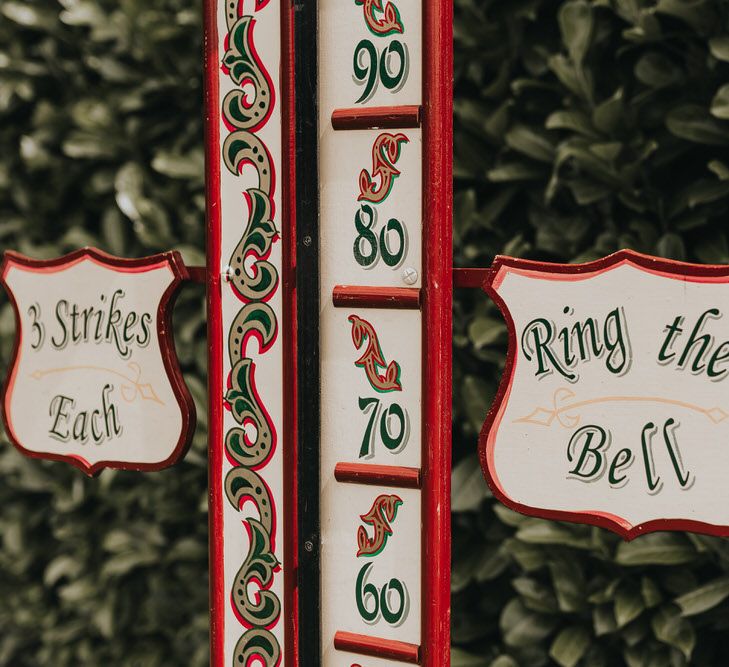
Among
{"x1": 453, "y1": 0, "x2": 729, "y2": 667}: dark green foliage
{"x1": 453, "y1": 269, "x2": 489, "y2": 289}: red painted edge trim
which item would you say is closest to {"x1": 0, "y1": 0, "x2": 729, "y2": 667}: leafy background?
{"x1": 453, "y1": 0, "x2": 729, "y2": 667}: dark green foliage

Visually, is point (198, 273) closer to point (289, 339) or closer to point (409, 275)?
point (289, 339)

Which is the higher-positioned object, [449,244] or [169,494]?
[449,244]

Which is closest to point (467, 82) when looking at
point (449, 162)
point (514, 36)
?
point (514, 36)

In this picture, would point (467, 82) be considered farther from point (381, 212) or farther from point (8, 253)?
point (8, 253)

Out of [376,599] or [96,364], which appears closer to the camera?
[376,599]

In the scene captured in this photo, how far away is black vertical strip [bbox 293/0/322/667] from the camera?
908 mm

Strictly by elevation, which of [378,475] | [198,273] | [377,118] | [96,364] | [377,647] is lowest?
[377,647]

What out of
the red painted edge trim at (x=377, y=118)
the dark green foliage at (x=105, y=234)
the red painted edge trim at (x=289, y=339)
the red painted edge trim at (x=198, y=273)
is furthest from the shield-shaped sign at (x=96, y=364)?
the dark green foliage at (x=105, y=234)

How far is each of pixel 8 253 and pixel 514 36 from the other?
74 cm

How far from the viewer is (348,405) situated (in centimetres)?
92

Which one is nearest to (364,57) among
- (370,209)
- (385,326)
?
(370,209)

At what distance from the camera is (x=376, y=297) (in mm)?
897

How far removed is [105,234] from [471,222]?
67 centimetres

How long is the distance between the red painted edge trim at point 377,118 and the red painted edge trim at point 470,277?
15 centimetres
